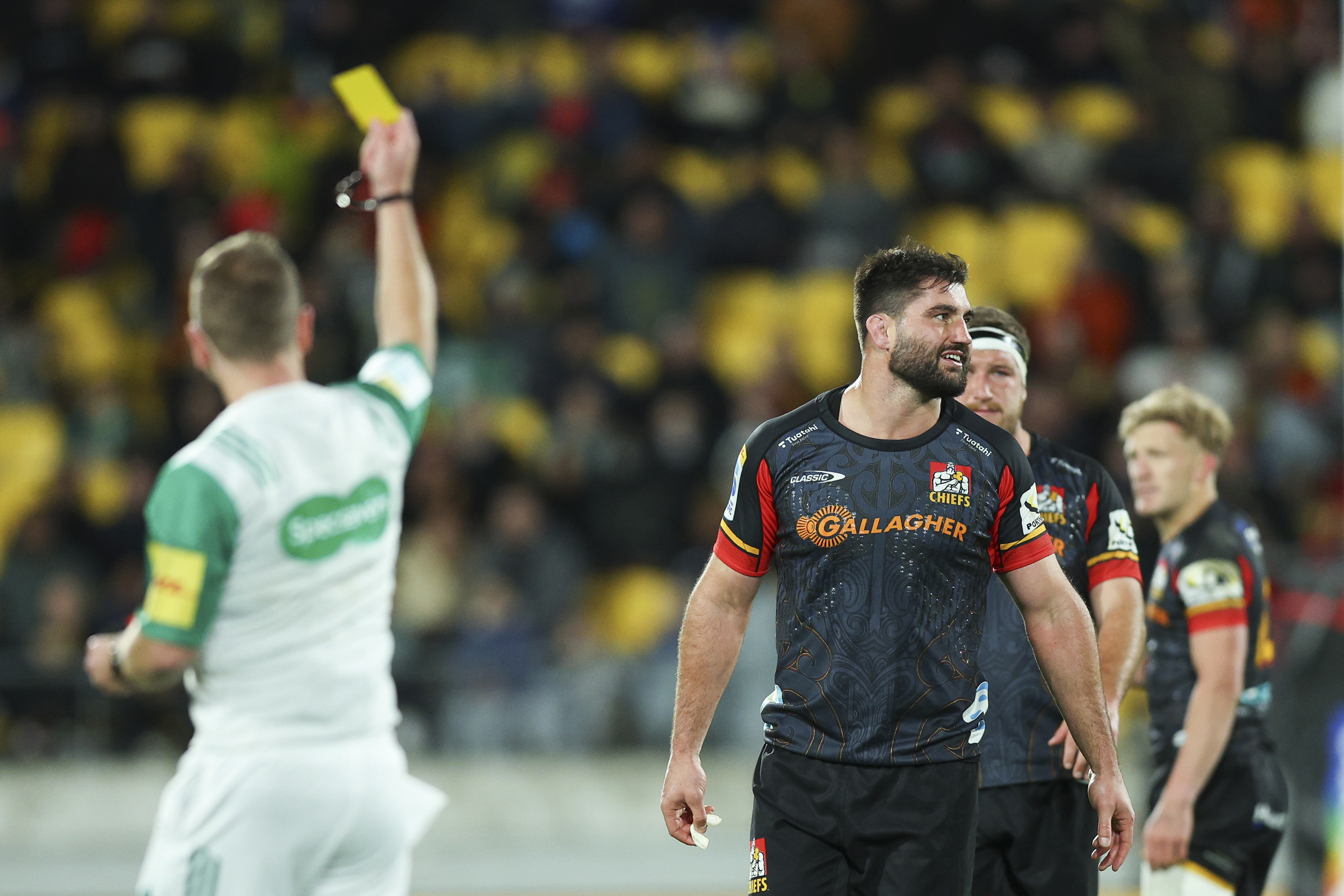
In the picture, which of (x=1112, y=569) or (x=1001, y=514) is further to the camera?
(x=1112, y=569)

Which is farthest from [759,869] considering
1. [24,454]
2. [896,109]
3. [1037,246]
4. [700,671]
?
[896,109]

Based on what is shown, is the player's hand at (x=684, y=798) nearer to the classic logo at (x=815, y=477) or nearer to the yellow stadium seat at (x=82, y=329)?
the classic logo at (x=815, y=477)

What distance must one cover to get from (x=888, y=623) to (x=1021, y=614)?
72cm

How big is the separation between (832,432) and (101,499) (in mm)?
9096

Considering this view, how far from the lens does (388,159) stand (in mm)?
4297

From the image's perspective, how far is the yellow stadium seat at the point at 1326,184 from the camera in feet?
52.3

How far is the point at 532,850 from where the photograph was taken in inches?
438

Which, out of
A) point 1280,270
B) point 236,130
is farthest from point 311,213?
point 1280,270

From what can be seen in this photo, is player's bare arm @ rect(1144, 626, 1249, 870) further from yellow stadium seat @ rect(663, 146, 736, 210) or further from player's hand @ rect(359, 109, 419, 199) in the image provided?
yellow stadium seat @ rect(663, 146, 736, 210)

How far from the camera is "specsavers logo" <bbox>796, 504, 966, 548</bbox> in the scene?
15.4ft

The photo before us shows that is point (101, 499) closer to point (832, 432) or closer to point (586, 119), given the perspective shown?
point (586, 119)

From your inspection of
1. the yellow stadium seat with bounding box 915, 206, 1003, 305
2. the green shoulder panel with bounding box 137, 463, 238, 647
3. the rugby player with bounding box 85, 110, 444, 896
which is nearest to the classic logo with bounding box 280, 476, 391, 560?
the rugby player with bounding box 85, 110, 444, 896

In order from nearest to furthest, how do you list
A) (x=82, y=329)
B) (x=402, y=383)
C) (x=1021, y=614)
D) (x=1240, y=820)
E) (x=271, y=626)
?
(x=271, y=626) < (x=402, y=383) < (x=1021, y=614) < (x=1240, y=820) < (x=82, y=329)

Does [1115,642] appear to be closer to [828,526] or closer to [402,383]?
[828,526]
